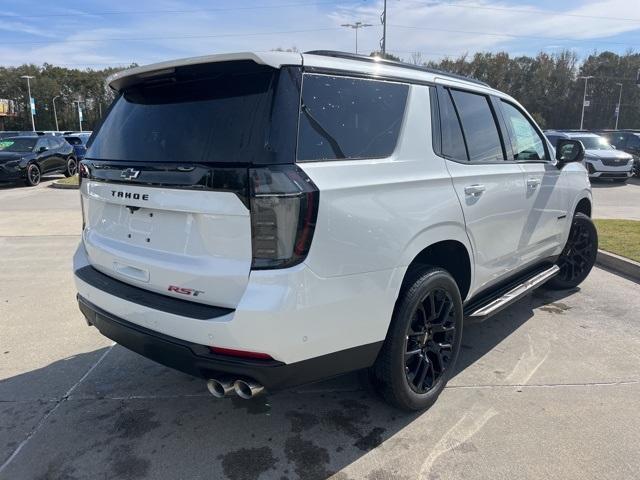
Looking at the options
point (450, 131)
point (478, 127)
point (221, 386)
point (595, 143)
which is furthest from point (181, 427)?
point (595, 143)

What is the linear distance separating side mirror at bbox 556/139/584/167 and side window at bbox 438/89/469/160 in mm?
1818

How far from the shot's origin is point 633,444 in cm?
276

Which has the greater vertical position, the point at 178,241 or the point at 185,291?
the point at 178,241

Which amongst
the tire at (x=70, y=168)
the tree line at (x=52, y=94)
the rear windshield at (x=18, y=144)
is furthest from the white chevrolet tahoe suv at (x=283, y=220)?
the tree line at (x=52, y=94)

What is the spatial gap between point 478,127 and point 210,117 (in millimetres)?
2025

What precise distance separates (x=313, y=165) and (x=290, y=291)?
573 millimetres

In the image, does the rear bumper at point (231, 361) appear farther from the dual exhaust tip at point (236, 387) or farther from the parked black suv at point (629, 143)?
the parked black suv at point (629, 143)

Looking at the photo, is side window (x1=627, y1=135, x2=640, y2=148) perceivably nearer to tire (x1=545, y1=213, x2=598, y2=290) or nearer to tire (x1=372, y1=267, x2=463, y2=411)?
tire (x1=545, y1=213, x2=598, y2=290)

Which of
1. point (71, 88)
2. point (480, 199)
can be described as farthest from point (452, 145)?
point (71, 88)

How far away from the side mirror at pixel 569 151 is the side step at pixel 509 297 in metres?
1.03

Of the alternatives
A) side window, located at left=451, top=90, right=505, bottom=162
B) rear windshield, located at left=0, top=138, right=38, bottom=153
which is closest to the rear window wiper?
side window, located at left=451, top=90, right=505, bottom=162

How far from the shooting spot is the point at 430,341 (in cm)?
311

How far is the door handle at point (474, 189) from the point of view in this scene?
3174mm

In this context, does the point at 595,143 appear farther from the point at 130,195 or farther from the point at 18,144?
the point at 18,144
